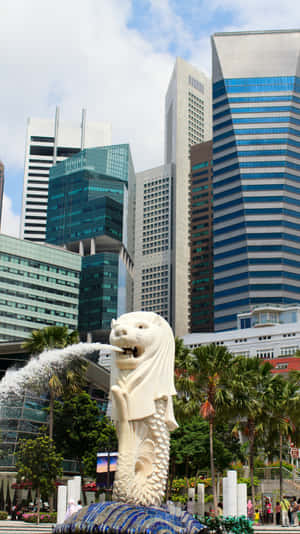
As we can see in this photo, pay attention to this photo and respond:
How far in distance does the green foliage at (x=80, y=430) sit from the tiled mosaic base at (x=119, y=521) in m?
29.0

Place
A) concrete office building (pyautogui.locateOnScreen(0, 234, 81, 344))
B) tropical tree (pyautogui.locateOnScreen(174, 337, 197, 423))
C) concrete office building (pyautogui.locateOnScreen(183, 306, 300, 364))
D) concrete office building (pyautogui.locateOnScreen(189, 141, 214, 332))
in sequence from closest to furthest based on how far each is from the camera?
tropical tree (pyautogui.locateOnScreen(174, 337, 197, 423)) < concrete office building (pyautogui.locateOnScreen(183, 306, 300, 364)) < concrete office building (pyautogui.locateOnScreen(0, 234, 81, 344)) < concrete office building (pyautogui.locateOnScreen(189, 141, 214, 332))

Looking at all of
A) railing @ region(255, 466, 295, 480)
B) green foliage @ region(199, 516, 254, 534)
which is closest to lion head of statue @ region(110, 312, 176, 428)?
green foliage @ region(199, 516, 254, 534)

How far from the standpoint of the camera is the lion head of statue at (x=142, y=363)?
71.2 feet

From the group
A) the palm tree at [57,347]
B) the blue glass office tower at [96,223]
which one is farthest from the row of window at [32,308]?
the palm tree at [57,347]

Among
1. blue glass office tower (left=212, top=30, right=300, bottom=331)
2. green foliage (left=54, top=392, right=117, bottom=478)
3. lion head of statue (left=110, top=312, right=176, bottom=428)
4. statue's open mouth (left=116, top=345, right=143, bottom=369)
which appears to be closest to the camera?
lion head of statue (left=110, top=312, right=176, bottom=428)

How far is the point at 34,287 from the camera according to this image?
13062cm

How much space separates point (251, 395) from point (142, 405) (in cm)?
A: 1923

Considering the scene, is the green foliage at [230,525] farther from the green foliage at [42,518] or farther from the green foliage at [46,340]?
the green foliage at [46,340]

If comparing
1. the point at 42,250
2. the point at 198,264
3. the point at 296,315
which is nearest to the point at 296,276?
the point at 296,315

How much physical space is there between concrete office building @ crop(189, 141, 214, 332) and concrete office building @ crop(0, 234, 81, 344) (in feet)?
147

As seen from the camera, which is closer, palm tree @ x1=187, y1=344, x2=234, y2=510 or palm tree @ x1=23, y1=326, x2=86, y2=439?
palm tree @ x1=187, y1=344, x2=234, y2=510

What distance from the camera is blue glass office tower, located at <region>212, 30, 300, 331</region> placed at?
14225 cm

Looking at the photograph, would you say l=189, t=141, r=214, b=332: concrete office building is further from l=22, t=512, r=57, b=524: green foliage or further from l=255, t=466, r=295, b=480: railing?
l=22, t=512, r=57, b=524: green foliage

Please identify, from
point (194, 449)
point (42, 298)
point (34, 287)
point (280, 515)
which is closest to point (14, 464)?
point (194, 449)
